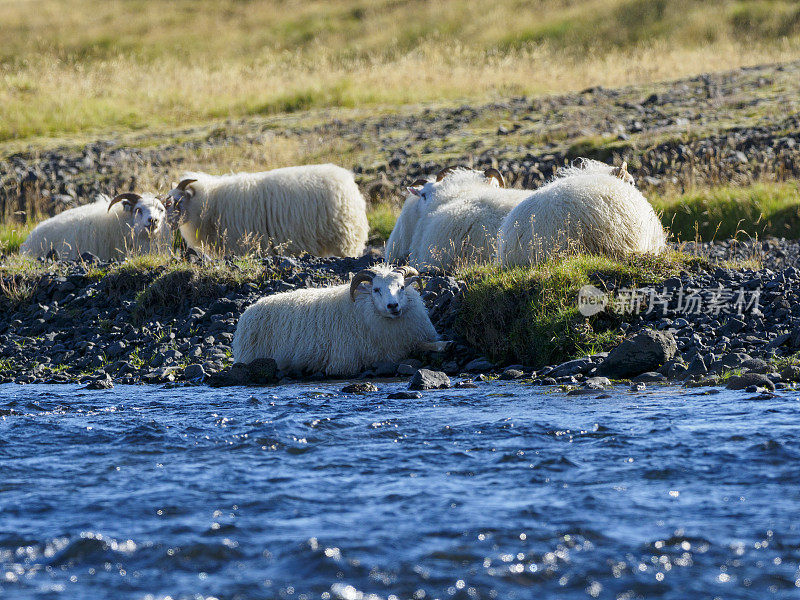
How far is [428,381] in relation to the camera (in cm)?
827

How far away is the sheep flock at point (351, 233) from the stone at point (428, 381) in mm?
1075

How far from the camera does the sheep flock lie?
Result: 9.84 metres

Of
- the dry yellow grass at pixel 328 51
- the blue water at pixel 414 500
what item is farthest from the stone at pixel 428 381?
the dry yellow grass at pixel 328 51

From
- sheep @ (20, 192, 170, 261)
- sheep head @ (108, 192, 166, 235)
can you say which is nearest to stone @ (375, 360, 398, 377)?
sheep @ (20, 192, 170, 261)

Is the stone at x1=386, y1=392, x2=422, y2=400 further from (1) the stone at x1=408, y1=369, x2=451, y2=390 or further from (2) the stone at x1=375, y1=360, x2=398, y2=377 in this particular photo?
(2) the stone at x1=375, y1=360, x2=398, y2=377

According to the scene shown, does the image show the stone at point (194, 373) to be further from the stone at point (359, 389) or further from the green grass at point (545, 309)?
the green grass at point (545, 309)

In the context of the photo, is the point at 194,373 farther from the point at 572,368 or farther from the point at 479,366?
the point at 572,368

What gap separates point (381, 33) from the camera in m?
40.4

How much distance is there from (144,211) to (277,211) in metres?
1.92

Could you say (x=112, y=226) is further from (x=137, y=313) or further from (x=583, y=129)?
(x=583, y=129)

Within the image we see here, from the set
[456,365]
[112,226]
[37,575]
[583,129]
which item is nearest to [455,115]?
[583,129]

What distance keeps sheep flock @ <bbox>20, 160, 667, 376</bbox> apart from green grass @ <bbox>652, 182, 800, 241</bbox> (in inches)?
93.7

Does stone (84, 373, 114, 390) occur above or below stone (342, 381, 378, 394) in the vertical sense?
below

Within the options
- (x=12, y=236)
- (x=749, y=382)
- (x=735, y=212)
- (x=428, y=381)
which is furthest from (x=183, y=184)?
(x=749, y=382)
